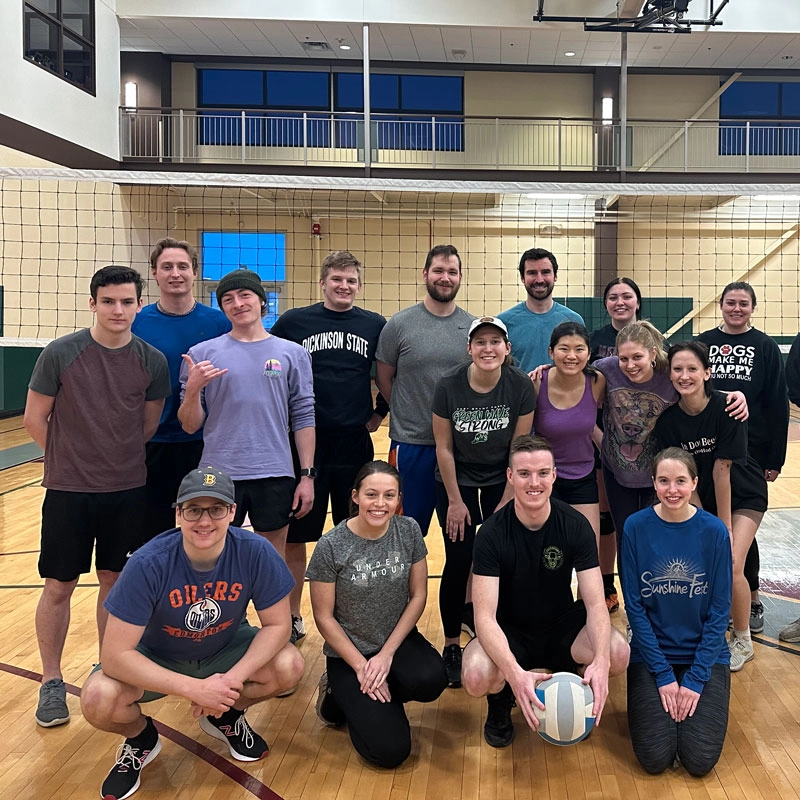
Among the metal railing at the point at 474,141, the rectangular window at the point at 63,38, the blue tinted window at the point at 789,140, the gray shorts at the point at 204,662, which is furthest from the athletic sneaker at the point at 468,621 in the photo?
the blue tinted window at the point at 789,140

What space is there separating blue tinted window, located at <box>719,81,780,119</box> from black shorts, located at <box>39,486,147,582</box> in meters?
17.8

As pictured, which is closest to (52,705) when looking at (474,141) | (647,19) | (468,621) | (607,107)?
(468,621)

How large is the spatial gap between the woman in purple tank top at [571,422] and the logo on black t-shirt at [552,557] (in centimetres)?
59

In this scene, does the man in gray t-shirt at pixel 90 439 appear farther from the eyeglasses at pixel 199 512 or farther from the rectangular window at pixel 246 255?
the rectangular window at pixel 246 255

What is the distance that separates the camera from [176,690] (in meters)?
2.69

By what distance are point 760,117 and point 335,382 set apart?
56.1ft

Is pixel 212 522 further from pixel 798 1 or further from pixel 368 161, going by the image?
pixel 798 1

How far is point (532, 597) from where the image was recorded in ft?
10.4

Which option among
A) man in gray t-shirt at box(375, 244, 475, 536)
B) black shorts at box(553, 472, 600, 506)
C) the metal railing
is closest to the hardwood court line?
man in gray t-shirt at box(375, 244, 475, 536)

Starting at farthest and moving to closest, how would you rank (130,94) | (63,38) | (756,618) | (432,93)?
(432,93)
(130,94)
(63,38)
(756,618)

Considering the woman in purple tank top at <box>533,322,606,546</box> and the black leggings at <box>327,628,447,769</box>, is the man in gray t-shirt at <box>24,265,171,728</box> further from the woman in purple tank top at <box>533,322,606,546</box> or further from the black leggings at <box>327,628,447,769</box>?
the woman in purple tank top at <box>533,322,606,546</box>

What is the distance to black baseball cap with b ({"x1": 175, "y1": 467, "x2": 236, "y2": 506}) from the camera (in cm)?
276

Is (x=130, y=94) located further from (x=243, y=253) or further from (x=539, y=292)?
(x=539, y=292)

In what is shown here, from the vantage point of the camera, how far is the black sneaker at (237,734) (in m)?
3.04
